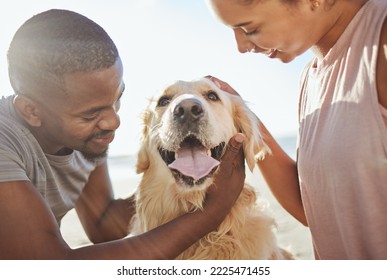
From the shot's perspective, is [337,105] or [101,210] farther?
[101,210]

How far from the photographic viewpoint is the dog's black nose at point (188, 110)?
1427mm

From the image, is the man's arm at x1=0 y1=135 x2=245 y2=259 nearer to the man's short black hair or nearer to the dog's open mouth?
the dog's open mouth

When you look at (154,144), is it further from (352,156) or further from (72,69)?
(352,156)

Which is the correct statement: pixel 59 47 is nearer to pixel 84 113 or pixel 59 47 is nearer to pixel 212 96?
pixel 84 113

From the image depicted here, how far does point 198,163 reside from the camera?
1474mm

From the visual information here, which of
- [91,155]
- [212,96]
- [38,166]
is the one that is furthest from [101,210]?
[212,96]

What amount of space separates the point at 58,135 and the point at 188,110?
1.51ft

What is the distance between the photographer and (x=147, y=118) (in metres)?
1.73

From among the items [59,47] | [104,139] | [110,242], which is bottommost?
[110,242]

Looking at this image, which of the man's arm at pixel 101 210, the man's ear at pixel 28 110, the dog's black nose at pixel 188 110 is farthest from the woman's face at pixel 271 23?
the man's arm at pixel 101 210

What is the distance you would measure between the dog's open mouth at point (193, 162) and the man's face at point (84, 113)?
0.24 meters

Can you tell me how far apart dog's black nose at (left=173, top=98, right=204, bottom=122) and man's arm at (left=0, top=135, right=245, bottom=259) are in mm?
164

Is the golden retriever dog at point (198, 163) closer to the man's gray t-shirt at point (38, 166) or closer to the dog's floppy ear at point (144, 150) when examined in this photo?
the dog's floppy ear at point (144, 150)

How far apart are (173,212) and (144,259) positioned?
1.18 ft
